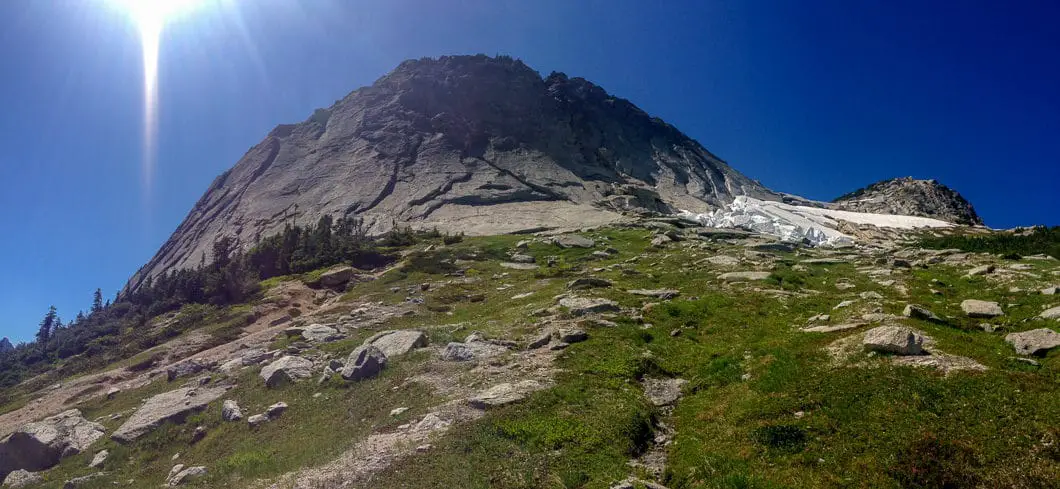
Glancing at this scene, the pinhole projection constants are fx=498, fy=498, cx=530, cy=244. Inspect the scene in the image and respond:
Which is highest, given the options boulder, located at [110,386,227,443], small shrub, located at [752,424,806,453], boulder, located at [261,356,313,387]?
small shrub, located at [752,424,806,453]

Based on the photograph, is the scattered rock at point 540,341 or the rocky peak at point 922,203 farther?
the rocky peak at point 922,203

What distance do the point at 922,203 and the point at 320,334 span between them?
220 metres

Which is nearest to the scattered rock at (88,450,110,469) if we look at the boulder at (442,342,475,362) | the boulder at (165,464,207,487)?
the boulder at (165,464,207,487)

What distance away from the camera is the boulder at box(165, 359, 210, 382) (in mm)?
31312

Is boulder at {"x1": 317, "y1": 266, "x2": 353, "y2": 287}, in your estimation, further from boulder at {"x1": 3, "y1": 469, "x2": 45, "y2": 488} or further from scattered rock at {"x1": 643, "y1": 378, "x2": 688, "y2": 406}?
scattered rock at {"x1": 643, "y1": 378, "x2": 688, "y2": 406}

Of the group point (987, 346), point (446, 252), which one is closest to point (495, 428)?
point (987, 346)

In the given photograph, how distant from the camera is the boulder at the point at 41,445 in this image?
72.5 feet

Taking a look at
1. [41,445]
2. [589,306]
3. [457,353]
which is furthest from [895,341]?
[41,445]

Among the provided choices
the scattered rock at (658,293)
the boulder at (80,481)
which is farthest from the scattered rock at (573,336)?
the boulder at (80,481)

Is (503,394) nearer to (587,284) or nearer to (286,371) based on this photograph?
(286,371)

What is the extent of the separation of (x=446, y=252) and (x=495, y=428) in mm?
55586

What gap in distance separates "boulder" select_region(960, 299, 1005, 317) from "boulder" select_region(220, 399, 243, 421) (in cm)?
3242

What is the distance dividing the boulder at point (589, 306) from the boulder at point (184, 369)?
2348 centimetres

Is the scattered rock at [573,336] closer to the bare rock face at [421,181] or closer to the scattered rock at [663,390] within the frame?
the scattered rock at [663,390]
